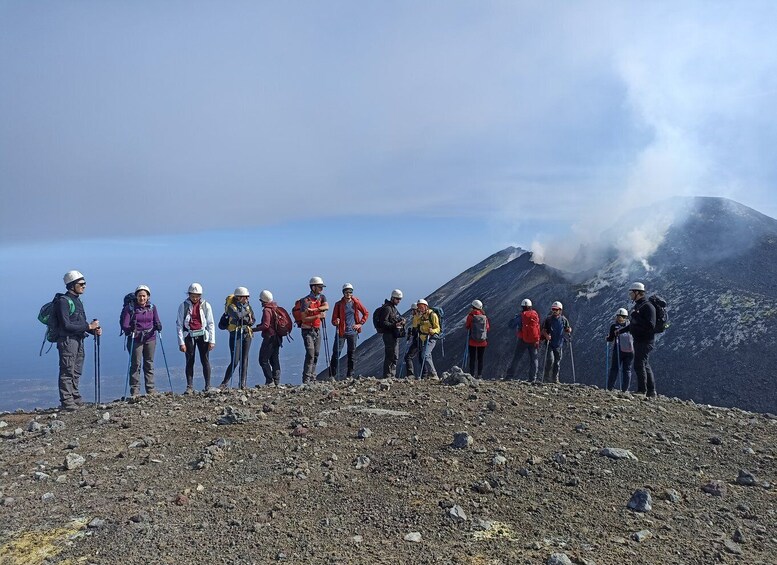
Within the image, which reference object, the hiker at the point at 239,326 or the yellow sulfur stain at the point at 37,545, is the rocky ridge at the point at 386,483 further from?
the hiker at the point at 239,326

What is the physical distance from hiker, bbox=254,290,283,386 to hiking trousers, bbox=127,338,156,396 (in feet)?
7.99

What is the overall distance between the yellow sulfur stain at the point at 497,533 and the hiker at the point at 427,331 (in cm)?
925

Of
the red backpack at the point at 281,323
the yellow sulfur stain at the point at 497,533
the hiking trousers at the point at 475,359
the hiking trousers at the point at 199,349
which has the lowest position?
the yellow sulfur stain at the point at 497,533

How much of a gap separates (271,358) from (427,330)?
4.11m

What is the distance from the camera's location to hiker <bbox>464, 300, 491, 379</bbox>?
16.1 metres

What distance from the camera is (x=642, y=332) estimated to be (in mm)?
14078

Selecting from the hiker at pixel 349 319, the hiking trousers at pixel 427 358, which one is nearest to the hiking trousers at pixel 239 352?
Answer: the hiker at pixel 349 319

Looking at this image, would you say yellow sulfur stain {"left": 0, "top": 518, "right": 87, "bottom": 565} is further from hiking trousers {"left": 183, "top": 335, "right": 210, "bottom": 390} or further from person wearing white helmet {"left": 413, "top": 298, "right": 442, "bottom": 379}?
person wearing white helmet {"left": 413, "top": 298, "right": 442, "bottom": 379}

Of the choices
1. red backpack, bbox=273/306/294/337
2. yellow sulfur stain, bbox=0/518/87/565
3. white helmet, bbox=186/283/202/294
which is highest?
white helmet, bbox=186/283/202/294

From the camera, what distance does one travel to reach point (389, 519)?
6.83 metres

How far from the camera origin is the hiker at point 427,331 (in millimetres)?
16125

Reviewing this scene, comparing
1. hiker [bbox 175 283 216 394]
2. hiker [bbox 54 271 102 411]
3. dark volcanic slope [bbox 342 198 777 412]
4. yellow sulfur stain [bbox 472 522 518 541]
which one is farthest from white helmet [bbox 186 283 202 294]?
dark volcanic slope [bbox 342 198 777 412]

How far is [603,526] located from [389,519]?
2.38m

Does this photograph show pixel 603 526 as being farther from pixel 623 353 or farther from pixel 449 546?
pixel 623 353
